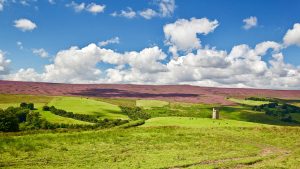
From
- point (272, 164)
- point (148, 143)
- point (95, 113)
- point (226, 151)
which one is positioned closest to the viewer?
point (272, 164)

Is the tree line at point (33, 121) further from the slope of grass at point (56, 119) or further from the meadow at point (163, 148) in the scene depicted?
the meadow at point (163, 148)

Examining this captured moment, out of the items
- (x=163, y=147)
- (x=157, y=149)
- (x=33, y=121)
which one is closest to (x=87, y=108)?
(x=33, y=121)

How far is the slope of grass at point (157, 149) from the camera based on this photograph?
4066cm

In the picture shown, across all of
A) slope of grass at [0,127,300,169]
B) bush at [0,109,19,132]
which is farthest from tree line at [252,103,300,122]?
bush at [0,109,19,132]

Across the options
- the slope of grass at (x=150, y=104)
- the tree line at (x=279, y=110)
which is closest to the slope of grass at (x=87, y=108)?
the slope of grass at (x=150, y=104)

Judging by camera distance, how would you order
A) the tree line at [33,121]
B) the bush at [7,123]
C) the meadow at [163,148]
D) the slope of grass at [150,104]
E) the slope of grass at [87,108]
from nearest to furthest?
the meadow at [163,148] → the bush at [7,123] → the tree line at [33,121] → the slope of grass at [87,108] → the slope of grass at [150,104]

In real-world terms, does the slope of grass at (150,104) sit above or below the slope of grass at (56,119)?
above

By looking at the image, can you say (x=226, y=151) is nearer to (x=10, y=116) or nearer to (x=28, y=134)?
(x=28, y=134)

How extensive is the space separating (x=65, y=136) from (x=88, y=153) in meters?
15.7

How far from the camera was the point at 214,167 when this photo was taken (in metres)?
38.1

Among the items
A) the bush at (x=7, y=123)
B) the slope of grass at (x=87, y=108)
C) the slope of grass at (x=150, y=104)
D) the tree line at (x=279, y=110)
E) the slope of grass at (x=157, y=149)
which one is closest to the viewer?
the slope of grass at (x=157, y=149)

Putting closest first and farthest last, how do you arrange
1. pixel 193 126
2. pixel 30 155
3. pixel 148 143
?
pixel 30 155
pixel 148 143
pixel 193 126

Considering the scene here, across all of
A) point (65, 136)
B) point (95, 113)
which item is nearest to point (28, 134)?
point (65, 136)

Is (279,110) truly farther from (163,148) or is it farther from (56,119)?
(163,148)
